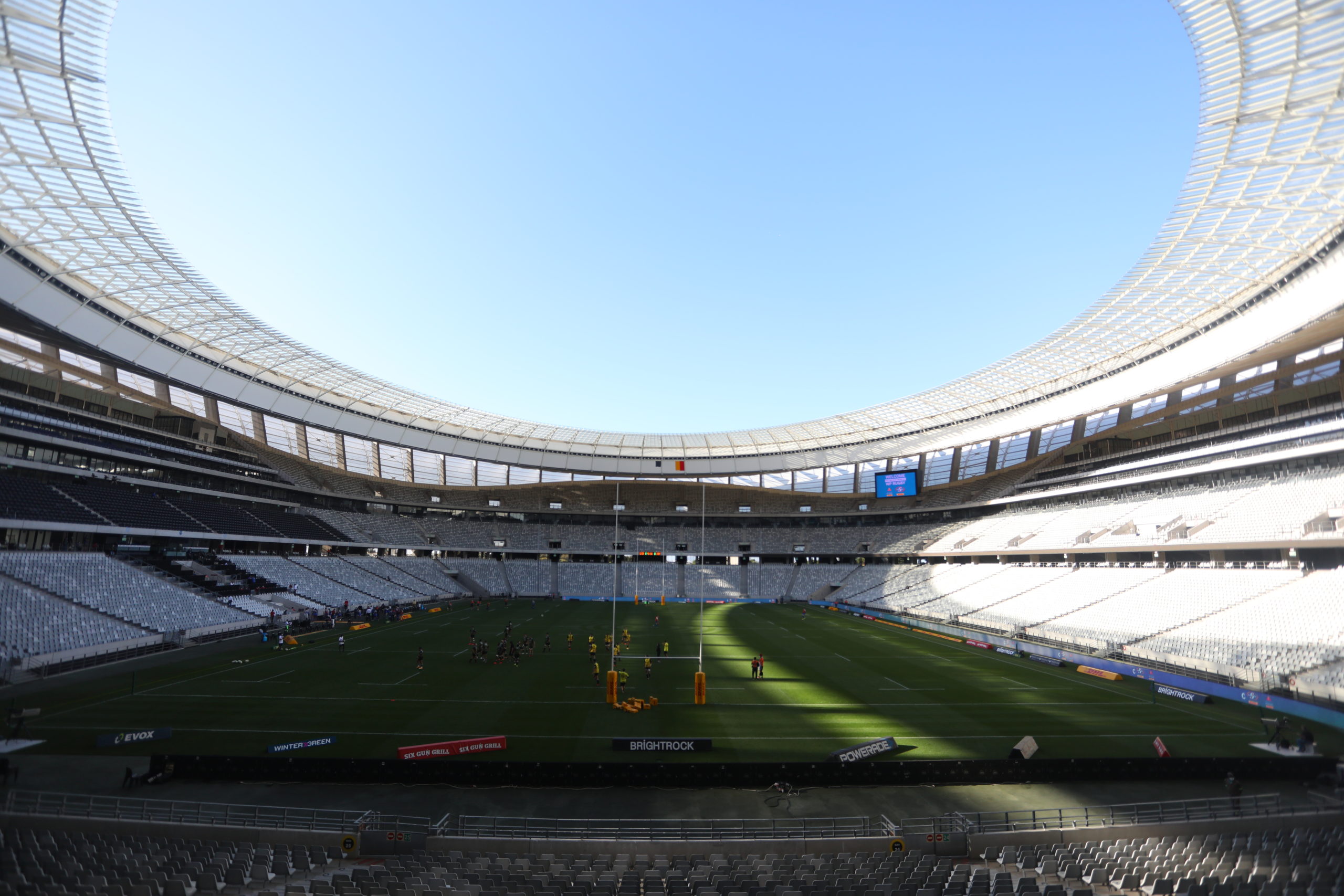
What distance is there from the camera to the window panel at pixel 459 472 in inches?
2921

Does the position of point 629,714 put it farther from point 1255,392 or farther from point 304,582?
point 1255,392

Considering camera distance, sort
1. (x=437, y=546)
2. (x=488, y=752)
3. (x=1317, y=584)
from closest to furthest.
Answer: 1. (x=488, y=752)
2. (x=1317, y=584)
3. (x=437, y=546)

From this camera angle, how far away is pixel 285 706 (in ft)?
79.4

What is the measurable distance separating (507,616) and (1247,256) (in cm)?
5385

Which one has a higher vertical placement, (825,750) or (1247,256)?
(1247,256)

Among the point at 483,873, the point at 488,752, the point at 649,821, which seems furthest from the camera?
the point at 488,752

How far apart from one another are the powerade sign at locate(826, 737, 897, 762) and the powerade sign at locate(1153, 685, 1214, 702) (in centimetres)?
1676

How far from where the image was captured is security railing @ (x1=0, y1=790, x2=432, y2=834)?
1372 cm

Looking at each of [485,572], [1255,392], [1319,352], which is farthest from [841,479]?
[1319,352]

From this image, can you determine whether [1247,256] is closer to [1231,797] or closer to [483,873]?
[1231,797]

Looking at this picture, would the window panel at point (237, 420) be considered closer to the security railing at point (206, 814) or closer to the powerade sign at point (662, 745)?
the security railing at point (206, 814)

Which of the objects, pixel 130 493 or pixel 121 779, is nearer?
pixel 121 779

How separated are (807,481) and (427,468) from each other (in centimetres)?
4507

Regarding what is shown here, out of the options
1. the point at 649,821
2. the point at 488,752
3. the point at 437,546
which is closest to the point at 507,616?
the point at 437,546
